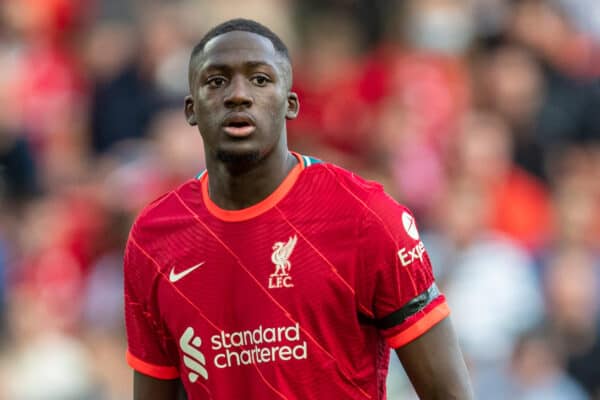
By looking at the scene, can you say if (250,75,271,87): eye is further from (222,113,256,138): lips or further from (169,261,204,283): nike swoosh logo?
(169,261,204,283): nike swoosh logo

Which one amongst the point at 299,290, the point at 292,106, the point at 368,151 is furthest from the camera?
the point at 368,151

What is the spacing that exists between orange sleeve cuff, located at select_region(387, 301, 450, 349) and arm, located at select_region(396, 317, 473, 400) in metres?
0.01

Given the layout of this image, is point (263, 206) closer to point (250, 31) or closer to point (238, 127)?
point (238, 127)

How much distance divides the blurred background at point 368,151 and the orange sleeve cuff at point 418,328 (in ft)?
12.2

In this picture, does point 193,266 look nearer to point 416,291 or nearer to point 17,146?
point 416,291

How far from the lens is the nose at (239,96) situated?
13.5 feet

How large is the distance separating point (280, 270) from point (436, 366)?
0.56 m

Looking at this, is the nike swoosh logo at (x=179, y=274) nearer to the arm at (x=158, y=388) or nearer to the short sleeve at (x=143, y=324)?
the short sleeve at (x=143, y=324)

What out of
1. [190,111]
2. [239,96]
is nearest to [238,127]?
[239,96]

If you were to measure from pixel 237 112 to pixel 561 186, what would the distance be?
610cm

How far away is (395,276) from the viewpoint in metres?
4.16

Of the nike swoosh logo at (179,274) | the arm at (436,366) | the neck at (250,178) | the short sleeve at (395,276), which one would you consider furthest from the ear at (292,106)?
the arm at (436,366)

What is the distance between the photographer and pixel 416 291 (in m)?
4.21

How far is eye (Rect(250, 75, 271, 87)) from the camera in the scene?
4184 millimetres
